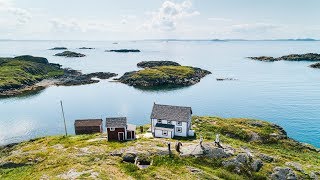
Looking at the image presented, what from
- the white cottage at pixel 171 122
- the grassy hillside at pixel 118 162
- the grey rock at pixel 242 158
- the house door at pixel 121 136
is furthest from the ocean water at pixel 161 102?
the grey rock at pixel 242 158

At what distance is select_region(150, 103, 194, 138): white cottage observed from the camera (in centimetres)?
7050

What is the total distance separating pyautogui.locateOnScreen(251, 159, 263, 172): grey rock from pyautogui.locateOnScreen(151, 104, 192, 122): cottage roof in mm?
19568

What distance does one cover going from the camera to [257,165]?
182ft

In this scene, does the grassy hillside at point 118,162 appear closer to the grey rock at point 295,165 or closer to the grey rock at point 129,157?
the grey rock at point 295,165

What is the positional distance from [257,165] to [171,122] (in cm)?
2329

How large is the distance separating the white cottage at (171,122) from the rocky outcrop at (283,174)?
2284cm

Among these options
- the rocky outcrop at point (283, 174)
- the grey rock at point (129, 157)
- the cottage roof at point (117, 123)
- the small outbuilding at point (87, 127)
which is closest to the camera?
the rocky outcrop at point (283, 174)

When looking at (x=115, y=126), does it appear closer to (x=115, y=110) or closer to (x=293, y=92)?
(x=115, y=110)

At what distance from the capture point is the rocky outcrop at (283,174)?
53312mm

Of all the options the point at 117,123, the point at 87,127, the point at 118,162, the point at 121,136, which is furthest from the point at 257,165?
the point at 87,127

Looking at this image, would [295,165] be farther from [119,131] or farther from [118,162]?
[119,131]

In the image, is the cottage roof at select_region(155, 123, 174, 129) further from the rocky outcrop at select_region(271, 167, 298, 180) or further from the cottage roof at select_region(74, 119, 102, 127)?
the rocky outcrop at select_region(271, 167, 298, 180)

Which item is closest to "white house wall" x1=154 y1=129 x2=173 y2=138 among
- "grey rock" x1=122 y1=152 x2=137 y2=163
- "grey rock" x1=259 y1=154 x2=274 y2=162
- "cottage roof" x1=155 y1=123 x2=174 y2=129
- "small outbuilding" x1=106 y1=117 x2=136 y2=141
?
"cottage roof" x1=155 y1=123 x2=174 y2=129

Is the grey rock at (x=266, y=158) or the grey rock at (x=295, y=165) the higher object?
the grey rock at (x=266, y=158)
